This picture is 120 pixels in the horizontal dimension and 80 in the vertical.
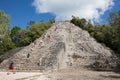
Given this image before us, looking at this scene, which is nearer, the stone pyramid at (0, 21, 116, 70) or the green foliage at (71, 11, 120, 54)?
the stone pyramid at (0, 21, 116, 70)

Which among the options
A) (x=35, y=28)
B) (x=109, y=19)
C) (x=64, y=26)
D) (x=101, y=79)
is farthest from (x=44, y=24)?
(x=101, y=79)

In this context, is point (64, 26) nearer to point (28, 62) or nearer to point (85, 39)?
point (85, 39)

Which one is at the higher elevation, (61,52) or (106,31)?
(106,31)

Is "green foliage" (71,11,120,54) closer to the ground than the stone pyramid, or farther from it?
farther from it

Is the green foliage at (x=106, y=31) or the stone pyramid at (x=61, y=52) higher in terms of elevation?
the green foliage at (x=106, y=31)

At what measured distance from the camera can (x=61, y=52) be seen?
87.5ft

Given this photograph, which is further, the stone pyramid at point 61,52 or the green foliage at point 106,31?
the green foliage at point 106,31

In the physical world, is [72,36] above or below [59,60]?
above

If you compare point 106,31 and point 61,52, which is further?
point 106,31

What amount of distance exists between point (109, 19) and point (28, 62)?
12.6 m

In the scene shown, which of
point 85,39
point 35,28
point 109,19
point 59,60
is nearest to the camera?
point 59,60

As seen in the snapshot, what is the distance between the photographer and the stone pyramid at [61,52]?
25.5 meters

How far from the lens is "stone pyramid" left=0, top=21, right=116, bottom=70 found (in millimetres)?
25500

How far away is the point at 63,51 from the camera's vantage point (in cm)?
2745
